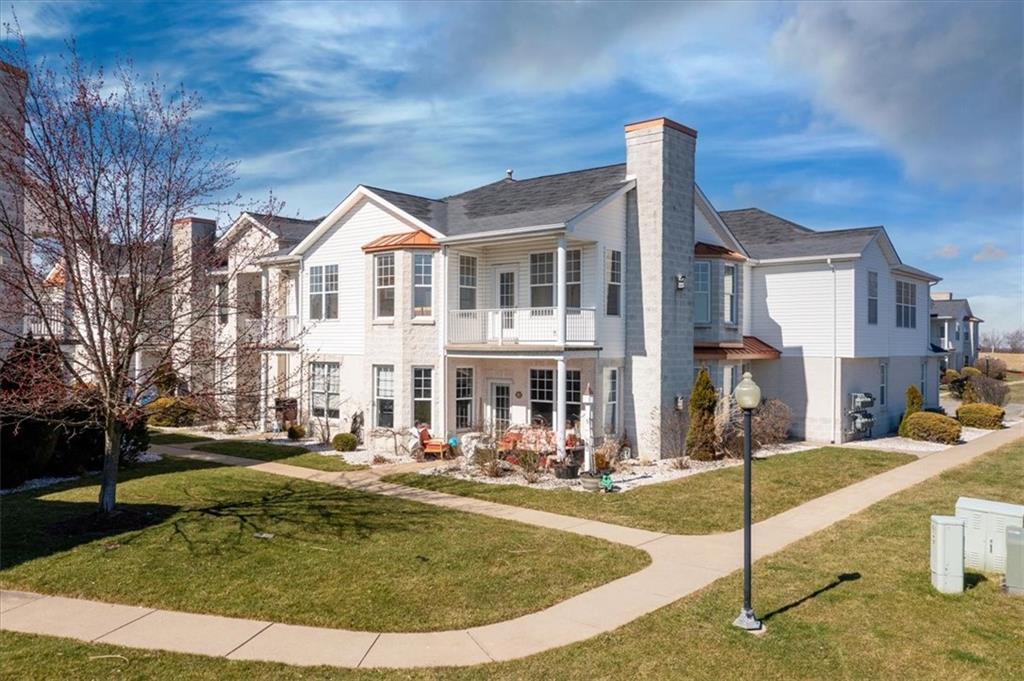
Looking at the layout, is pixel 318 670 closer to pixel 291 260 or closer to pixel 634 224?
pixel 634 224

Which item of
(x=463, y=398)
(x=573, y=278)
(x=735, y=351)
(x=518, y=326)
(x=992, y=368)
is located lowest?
(x=992, y=368)

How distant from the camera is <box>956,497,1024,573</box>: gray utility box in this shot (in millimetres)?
10148

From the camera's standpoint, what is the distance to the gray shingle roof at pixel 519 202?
1973 centimetres

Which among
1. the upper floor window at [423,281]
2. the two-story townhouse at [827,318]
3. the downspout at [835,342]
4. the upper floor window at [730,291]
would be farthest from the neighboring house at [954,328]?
the upper floor window at [423,281]

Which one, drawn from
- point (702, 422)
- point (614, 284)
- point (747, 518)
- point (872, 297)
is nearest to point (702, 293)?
point (614, 284)

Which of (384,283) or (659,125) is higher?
(659,125)

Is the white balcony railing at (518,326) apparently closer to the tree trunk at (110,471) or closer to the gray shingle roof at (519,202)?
the gray shingle roof at (519,202)

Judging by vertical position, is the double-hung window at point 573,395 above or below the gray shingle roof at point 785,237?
below

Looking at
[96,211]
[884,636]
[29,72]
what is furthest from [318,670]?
[29,72]

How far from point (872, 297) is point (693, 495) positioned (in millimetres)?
14402

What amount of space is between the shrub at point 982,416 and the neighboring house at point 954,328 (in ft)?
92.3

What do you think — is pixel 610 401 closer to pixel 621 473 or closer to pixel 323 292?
pixel 621 473

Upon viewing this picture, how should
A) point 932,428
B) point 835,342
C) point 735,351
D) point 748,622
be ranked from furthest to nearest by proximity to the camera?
point 932,428, point 835,342, point 735,351, point 748,622

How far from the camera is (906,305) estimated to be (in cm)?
2828
